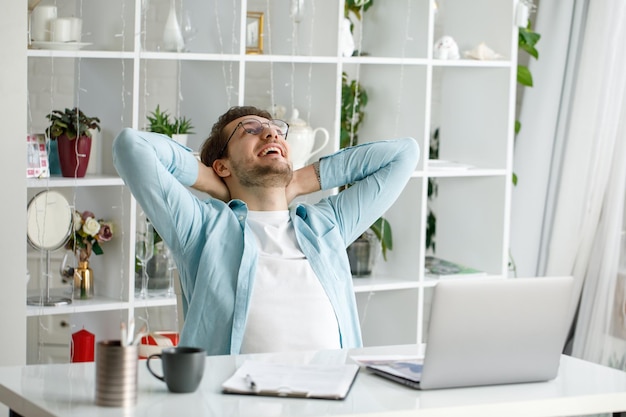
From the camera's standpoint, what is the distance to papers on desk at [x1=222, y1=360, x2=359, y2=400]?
175cm

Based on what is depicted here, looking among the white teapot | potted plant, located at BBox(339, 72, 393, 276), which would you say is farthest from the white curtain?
the white teapot

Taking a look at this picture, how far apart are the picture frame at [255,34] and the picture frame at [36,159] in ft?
2.75

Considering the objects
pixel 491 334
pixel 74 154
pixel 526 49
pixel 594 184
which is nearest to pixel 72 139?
pixel 74 154

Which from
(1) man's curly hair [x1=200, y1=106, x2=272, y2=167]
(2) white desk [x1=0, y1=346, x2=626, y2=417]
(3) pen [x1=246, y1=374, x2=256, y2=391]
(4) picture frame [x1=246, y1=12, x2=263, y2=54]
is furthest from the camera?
(4) picture frame [x1=246, y1=12, x2=263, y2=54]

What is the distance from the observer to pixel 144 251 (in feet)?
11.0

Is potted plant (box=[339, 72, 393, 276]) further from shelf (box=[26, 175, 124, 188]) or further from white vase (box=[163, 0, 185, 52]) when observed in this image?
shelf (box=[26, 175, 124, 188])

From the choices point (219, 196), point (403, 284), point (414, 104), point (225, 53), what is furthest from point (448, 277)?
point (219, 196)

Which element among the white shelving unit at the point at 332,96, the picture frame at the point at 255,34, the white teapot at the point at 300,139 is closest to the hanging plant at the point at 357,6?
the white shelving unit at the point at 332,96

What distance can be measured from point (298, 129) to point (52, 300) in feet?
3.27

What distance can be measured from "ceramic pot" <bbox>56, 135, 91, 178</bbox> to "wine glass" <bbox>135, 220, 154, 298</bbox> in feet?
0.98

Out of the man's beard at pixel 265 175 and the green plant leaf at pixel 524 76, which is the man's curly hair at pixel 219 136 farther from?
the green plant leaf at pixel 524 76

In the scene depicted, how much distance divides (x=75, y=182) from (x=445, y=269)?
1.52 m

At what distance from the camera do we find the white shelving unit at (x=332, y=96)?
332 cm

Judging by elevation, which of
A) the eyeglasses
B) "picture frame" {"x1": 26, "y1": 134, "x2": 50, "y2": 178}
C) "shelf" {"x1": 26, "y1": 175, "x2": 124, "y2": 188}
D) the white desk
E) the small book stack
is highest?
the eyeglasses
